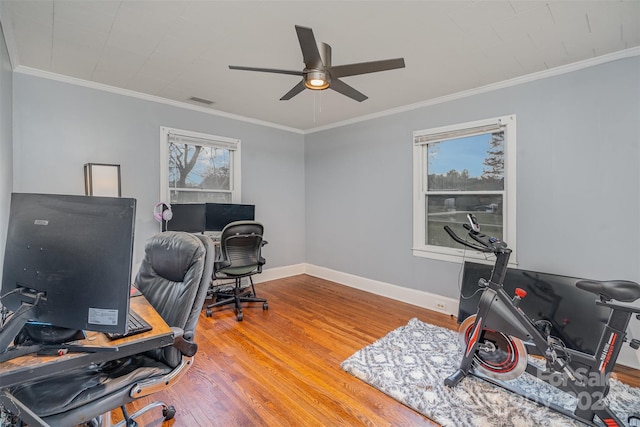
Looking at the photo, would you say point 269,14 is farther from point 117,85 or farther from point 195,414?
point 195,414

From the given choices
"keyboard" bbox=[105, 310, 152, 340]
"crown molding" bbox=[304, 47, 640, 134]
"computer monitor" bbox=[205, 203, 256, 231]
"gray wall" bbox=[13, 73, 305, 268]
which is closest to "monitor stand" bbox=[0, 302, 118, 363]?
"keyboard" bbox=[105, 310, 152, 340]

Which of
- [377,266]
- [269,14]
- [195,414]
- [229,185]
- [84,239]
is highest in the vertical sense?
[269,14]

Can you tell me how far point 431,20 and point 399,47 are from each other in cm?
37

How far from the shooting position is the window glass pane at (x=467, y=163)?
320cm

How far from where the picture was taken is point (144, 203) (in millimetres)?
3547

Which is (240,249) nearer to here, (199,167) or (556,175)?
(199,167)

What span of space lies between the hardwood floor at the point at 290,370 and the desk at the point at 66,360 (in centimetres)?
99

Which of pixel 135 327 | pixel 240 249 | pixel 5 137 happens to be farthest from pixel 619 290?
pixel 5 137

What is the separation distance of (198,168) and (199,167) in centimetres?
2

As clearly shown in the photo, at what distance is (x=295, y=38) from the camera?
2264 mm

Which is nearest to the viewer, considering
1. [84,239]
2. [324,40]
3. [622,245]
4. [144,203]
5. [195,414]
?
[84,239]

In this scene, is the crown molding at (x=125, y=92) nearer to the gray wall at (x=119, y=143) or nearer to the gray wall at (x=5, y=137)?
the gray wall at (x=119, y=143)

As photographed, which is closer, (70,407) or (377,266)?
(70,407)

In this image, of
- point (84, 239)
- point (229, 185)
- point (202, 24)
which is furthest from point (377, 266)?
point (84, 239)
